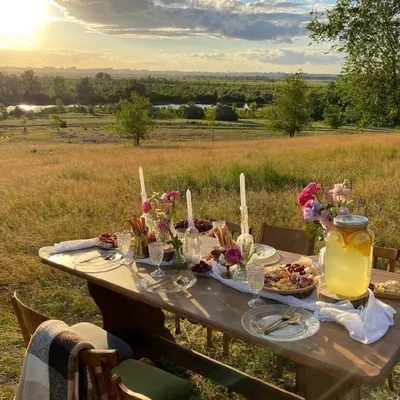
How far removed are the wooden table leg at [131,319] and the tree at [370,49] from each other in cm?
958

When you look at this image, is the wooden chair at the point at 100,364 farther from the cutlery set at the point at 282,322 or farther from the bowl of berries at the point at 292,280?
the bowl of berries at the point at 292,280

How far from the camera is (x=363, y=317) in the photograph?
1.71 meters

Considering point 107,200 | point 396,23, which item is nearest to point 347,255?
point 107,200

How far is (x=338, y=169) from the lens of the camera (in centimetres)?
931

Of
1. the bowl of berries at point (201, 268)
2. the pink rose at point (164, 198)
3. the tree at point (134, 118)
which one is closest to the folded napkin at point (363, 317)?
the bowl of berries at point (201, 268)

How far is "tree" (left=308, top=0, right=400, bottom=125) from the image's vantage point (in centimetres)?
1005

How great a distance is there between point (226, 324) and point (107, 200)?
560cm

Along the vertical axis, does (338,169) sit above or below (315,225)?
below

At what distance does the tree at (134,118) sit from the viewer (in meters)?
29.8

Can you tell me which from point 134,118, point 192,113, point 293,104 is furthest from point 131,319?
point 192,113

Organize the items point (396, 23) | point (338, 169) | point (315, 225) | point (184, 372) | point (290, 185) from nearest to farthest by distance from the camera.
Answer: point (315, 225) → point (184, 372) → point (290, 185) → point (338, 169) → point (396, 23)

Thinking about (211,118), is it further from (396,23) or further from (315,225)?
(315,225)

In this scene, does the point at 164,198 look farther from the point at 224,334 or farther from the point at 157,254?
the point at 224,334

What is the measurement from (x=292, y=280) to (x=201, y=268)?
0.50m
